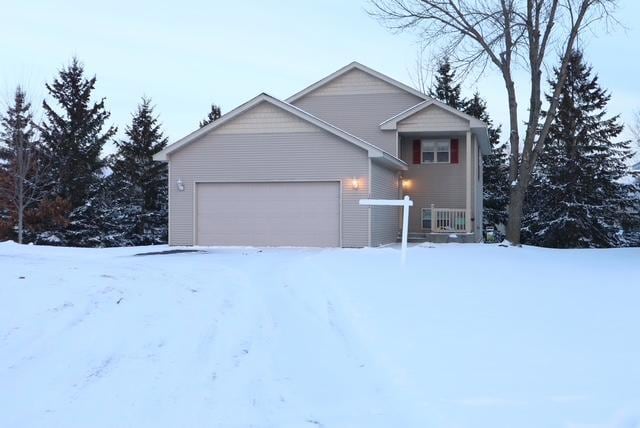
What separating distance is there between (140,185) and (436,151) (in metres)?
16.4

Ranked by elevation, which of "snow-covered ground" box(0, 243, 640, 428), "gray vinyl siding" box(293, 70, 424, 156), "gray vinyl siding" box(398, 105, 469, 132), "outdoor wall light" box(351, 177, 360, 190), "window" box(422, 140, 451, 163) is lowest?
"snow-covered ground" box(0, 243, 640, 428)

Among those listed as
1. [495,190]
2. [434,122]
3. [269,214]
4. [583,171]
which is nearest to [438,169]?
[434,122]

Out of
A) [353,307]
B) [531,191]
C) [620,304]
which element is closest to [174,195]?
[353,307]

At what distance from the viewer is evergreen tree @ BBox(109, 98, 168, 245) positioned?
31.0m

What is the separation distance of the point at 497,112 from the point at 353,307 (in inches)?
1386

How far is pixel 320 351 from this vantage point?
576cm

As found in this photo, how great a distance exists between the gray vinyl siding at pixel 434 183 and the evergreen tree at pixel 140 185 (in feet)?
46.6

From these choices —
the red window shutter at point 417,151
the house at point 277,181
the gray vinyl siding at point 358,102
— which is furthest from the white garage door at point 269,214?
the red window shutter at point 417,151

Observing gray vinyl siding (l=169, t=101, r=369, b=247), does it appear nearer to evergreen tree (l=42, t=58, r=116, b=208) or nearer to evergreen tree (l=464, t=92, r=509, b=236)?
evergreen tree (l=42, t=58, r=116, b=208)

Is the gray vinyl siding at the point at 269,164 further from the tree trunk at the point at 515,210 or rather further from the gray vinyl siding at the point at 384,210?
the tree trunk at the point at 515,210

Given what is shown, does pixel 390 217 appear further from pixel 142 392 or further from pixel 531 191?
pixel 142 392

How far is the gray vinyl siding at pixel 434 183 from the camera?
21.8 m

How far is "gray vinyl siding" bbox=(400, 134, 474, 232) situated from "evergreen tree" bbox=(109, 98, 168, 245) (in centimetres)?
1422

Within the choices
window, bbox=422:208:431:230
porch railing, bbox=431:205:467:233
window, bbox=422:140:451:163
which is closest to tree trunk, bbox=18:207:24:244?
window, bbox=422:208:431:230
